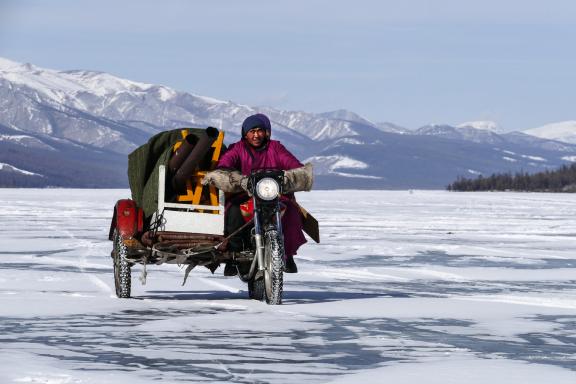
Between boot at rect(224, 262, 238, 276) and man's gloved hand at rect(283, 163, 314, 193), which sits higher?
man's gloved hand at rect(283, 163, 314, 193)

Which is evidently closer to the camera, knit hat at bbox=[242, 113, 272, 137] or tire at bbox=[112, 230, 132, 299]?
knit hat at bbox=[242, 113, 272, 137]

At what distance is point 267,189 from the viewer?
41.9 feet

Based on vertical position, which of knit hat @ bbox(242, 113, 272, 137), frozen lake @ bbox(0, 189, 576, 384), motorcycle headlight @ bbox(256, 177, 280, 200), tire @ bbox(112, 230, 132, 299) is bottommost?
frozen lake @ bbox(0, 189, 576, 384)

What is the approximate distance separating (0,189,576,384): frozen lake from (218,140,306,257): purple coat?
67cm

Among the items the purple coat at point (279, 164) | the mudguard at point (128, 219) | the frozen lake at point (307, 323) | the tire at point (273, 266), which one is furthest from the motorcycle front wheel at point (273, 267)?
the mudguard at point (128, 219)

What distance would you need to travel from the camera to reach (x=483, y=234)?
108ft

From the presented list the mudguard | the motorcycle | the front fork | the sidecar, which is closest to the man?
the motorcycle

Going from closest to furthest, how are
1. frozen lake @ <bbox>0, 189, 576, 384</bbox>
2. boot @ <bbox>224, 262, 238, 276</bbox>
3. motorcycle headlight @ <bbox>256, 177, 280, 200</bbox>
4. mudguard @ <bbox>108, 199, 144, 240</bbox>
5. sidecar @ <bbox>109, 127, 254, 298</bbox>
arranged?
1. frozen lake @ <bbox>0, 189, 576, 384</bbox>
2. motorcycle headlight @ <bbox>256, 177, 280, 200</bbox>
3. sidecar @ <bbox>109, 127, 254, 298</bbox>
4. mudguard @ <bbox>108, 199, 144, 240</bbox>
5. boot @ <bbox>224, 262, 238, 276</bbox>

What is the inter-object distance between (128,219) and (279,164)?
1.83 m

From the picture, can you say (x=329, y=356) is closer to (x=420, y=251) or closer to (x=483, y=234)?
(x=420, y=251)

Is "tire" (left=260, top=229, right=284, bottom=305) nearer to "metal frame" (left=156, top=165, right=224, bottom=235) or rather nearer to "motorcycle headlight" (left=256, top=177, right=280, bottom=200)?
"motorcycle headlight" (left=256, top=177, right=280, bottom=200)

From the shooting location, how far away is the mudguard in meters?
14.0

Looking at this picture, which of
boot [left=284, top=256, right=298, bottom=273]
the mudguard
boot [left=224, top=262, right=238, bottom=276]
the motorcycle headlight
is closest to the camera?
the motorcycle headlight

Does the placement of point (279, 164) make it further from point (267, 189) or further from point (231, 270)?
point (231, 270)
